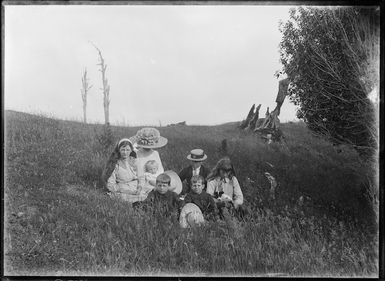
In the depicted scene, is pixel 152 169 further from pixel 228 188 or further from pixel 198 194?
pixel 228 188

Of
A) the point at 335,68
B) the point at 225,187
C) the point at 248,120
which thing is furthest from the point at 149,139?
the point at 335,68

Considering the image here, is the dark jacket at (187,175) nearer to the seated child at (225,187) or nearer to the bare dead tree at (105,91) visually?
the seated child at (225,187)

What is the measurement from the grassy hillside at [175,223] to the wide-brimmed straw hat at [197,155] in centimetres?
9

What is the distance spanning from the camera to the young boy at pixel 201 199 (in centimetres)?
637

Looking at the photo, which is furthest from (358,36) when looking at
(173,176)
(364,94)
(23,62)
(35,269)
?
(35,269)

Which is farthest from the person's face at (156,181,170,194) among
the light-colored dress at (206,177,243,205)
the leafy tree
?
the leafy tree

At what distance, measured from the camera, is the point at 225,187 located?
653cm

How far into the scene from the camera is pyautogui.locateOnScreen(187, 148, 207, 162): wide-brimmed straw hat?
6543mm

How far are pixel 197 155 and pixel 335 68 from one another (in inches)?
98.1

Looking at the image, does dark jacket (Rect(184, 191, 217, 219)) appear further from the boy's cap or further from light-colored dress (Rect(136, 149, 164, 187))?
light-colored dress (Rect(136, 149, 164, 187))

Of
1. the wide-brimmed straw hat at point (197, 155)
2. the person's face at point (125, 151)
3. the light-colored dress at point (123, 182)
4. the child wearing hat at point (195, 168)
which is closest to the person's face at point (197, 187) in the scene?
the child wearing hat at point (195, 168)

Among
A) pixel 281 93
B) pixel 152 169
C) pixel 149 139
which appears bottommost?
pixel 152 169

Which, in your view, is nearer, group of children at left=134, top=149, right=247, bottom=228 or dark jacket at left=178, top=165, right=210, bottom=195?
group of children at left=134, top=149, right=247, bottom=228

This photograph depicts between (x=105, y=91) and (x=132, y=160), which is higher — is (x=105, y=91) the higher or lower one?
Answer: the higher one
